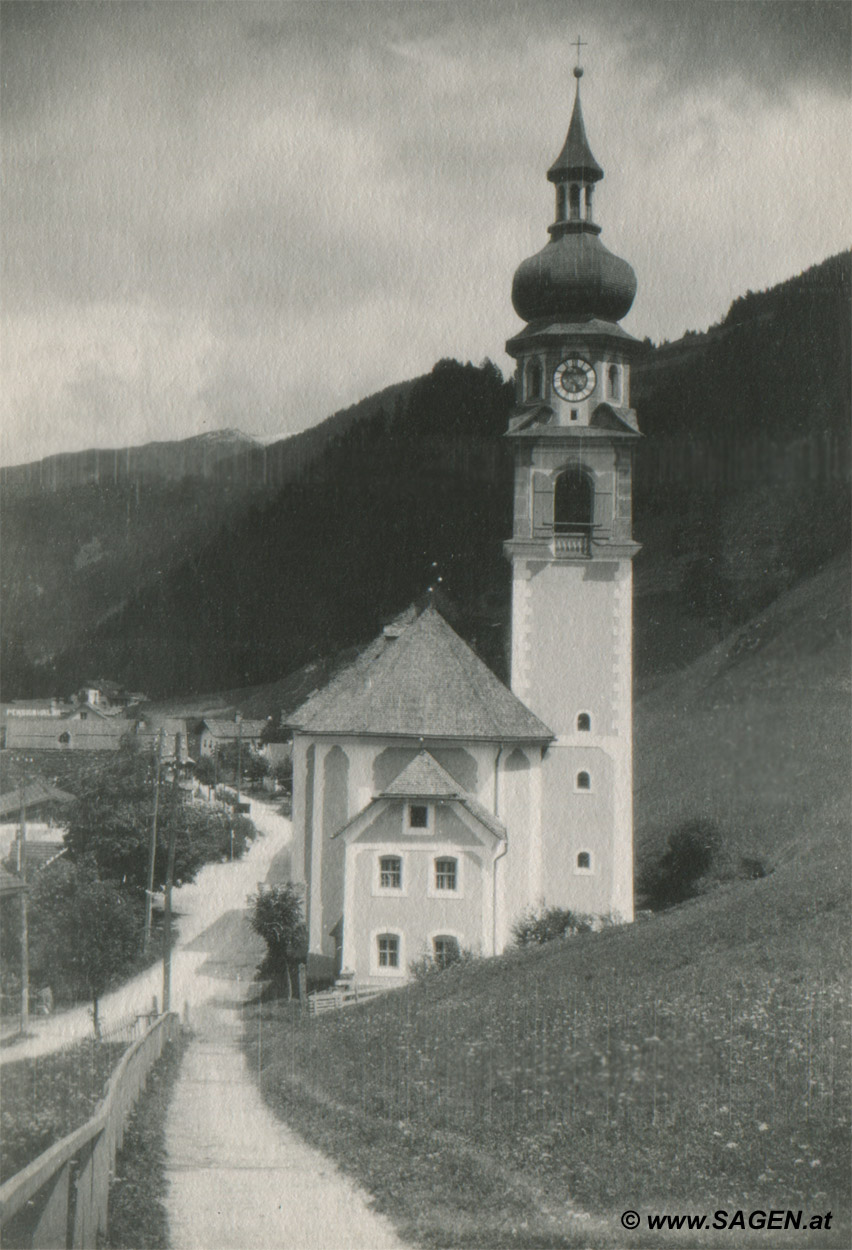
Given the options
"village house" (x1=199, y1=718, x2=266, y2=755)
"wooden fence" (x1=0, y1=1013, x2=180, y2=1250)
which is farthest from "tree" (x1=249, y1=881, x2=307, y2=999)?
"village house" (x1=199, y1=718, x2=266, y2=755)

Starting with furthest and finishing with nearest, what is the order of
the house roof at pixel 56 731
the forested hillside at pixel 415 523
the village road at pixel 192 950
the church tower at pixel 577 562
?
the church tower at pixel 577 562, the house roof at pixel 56 731, the village road at pixel 192 950, the forested hillside at pixel 415 523

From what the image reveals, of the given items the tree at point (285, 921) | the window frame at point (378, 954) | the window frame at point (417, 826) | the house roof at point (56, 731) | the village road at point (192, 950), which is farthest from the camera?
the tree at point (285, 921)

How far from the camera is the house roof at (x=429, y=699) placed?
1271 inches

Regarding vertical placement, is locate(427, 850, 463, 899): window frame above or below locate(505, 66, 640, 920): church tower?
below

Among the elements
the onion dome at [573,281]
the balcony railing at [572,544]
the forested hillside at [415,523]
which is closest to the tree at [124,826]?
the forested hillside at [415,523]

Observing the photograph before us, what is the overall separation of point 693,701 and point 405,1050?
653cm

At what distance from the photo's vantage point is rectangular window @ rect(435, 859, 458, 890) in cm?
2994

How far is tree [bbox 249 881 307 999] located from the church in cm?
39

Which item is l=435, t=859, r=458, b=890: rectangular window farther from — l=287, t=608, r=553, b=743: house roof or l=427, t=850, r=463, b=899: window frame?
l=287, t=608, r=553, b=743: house roof

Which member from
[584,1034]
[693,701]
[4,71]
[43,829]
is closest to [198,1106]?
[584,1034]

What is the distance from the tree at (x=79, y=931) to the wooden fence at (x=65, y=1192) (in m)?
13.2

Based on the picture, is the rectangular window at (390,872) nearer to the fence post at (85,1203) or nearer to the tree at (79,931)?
the tree at (79,931)

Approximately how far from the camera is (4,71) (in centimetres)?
→ 1176

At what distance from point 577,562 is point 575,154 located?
17466mm
